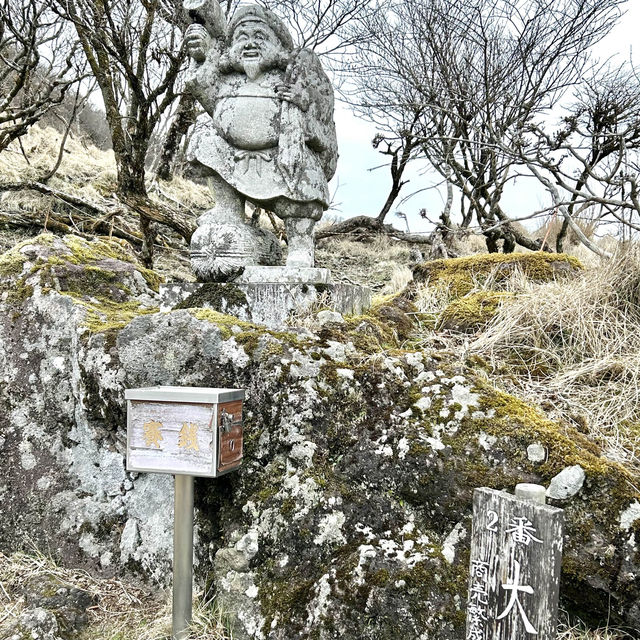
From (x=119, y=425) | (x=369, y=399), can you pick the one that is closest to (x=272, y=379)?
(x=369, y=399)

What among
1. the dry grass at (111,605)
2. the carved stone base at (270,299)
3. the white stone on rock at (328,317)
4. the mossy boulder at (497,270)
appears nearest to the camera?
the dry grass at (111,605)

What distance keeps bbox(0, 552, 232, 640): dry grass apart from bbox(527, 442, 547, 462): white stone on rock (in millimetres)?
1302

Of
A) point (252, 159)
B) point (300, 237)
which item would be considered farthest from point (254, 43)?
point (300, 237)

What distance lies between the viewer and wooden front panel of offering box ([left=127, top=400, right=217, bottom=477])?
1.99m

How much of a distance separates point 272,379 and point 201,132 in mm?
1982

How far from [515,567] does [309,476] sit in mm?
944

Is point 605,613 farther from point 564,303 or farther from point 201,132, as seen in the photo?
point 201,132

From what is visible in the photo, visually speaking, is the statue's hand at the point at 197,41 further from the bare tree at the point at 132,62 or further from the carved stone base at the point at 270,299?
the bare tree at the point at 132,62

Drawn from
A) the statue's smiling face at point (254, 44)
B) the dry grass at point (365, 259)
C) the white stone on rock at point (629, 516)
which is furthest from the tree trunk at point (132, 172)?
the white stone on rock at point (629, 516)

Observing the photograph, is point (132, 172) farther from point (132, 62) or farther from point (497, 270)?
point (497, 270)

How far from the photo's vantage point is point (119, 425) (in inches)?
106

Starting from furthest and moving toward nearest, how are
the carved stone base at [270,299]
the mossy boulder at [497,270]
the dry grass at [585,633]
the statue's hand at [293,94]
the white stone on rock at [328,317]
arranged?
1. the mossy boulder at [497,270]
2. the statue's hand at [293,94]
3. the carved stone base at [270,299]
4. the white stone on rock at [328,317]
5. the dry grass at [585,633]

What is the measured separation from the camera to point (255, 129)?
3.43 metres

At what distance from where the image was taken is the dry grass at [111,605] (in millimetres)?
2131
